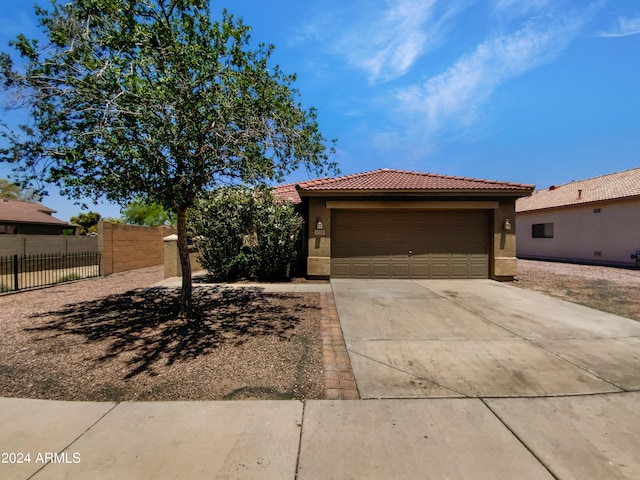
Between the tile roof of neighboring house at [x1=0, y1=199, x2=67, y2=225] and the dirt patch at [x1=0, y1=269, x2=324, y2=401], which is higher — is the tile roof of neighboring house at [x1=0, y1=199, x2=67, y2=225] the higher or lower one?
the higher one

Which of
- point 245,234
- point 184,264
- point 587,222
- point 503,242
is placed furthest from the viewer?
point 587,222

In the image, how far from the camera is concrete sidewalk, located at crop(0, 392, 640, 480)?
2.35 metres

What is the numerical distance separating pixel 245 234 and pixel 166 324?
5.03 metres

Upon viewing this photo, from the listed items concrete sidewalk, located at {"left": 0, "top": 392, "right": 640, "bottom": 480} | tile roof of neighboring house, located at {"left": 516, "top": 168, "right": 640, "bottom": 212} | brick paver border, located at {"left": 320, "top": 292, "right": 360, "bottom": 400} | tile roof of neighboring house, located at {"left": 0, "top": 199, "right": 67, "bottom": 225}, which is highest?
tile roof of neighboring house, located at {"left": 516, "top": 168, "right": 640, "bottom": 212}

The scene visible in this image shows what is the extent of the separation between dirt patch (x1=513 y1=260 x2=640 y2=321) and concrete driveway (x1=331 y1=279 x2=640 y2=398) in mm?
770

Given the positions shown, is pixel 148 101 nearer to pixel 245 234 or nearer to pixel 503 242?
pixel 245 234

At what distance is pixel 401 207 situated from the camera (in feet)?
35.5

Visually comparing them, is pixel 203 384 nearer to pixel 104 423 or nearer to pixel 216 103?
pixel 104 423

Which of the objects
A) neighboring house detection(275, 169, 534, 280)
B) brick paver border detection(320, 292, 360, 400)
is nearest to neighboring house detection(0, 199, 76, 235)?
neighboring house detection(275, 169, 534, 280)

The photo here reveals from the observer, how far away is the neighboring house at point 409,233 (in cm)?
1076

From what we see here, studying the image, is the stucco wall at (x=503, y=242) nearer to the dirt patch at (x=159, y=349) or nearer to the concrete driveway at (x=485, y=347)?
the concrete driveway at (x=485, y=347)

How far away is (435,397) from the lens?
3.36 meters

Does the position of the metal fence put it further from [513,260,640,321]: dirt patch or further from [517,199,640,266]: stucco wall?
[517,199,640,266]: stucco wall

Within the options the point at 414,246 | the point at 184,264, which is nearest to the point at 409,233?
the point at 414,246
